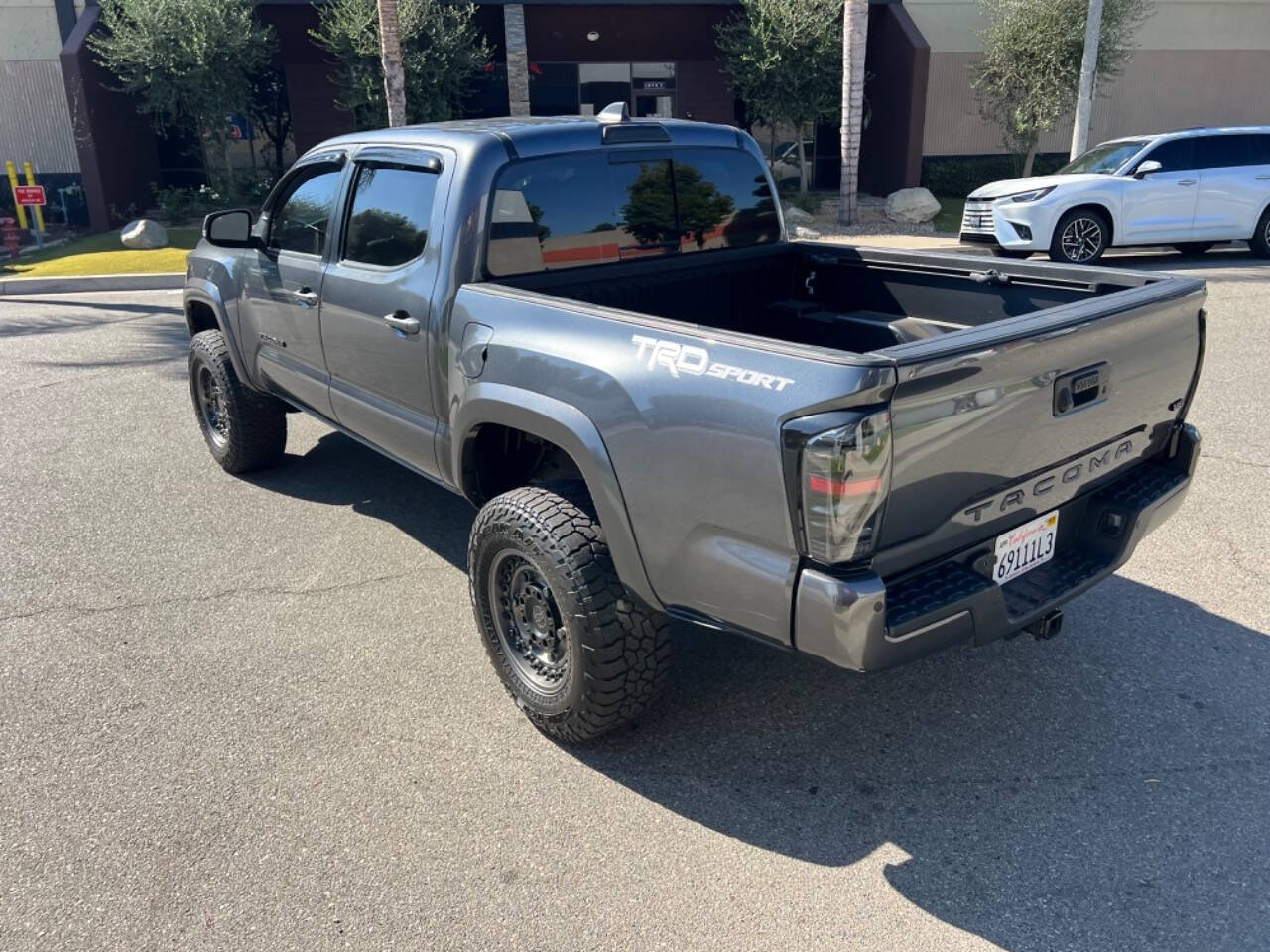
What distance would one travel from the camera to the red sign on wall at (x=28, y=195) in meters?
16.1

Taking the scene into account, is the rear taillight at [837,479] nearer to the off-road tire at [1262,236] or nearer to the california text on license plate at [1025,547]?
the california text on license plate at [1025,547]

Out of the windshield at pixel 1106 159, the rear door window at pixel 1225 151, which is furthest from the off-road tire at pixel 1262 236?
the windshield at pixel 1106 159

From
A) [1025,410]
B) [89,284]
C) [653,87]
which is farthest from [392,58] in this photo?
[1025,410]

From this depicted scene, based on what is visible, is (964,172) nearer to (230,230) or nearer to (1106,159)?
(1106,159)

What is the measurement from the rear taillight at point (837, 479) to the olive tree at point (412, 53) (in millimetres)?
16900

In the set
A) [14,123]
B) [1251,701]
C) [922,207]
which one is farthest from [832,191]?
[1251,701]

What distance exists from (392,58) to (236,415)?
1123 cm

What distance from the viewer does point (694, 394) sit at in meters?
2.76

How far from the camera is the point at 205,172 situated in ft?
69.7

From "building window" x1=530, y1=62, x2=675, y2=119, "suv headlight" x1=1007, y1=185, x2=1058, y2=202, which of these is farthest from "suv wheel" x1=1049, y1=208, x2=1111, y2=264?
"building window" x1=530, y1=62, x2=675, y2=119

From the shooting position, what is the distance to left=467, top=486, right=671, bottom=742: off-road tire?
3139 millimetres

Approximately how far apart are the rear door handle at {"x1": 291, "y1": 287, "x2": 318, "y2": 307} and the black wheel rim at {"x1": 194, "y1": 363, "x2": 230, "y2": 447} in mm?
1485

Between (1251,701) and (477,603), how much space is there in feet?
9.00

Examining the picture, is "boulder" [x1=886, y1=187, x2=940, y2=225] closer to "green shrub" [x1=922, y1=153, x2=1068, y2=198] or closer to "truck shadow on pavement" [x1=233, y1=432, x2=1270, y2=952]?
"green shrub" [x1=922, y1=153, x2=1068, y2=198]
